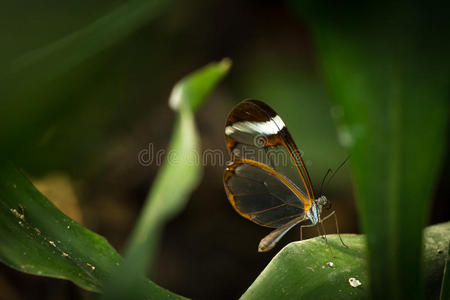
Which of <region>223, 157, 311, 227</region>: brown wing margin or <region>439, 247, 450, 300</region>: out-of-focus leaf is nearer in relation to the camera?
<region>439, 247, 450, 300</region>: out-of-focus leaf

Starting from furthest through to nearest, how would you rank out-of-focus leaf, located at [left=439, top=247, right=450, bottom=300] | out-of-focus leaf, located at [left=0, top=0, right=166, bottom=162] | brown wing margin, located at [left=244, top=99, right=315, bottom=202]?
brown wing margin, located at [left=244, top=99, right=315, bottom=202]
out-of-focus leaf, located at [left=439, top=247, right=450, bottom=300]
out-of-focus leaf, located at [left=0, top=0, right=166, bottom=162]

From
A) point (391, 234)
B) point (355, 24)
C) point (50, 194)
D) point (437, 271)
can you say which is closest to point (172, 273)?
point (50, 194)

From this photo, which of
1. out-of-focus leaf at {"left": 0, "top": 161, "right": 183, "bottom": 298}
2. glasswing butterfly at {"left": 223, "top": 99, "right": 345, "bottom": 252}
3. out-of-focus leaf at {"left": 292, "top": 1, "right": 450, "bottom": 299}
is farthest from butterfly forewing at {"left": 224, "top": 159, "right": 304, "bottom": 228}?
out-of-focus leaf at {"left": 292, "top": 1, "right": 450, "bottom": 299}

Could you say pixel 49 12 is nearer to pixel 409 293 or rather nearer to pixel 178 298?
pixel 178 298

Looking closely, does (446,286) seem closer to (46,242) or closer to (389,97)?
(389,97)

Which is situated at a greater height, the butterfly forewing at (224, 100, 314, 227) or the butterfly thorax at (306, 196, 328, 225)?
the butterfly forewing at (224, 100, 314, 227)

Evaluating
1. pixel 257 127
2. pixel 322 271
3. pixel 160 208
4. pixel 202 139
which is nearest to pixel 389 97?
pixel 160 208

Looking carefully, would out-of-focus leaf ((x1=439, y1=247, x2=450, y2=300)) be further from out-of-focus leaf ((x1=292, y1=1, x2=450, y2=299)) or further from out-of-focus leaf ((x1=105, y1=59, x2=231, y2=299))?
out-of-focus leaf ((x1=105, y1=59, x2=231, y2=299))
